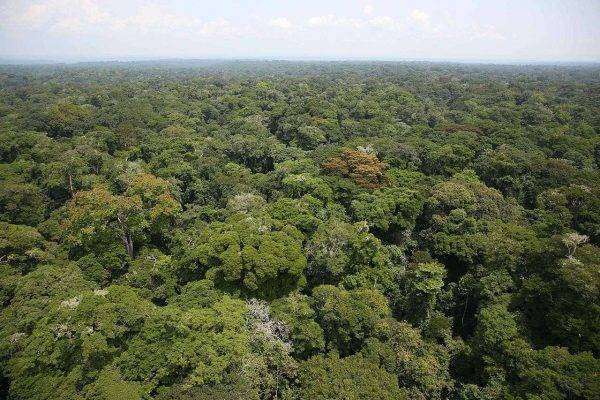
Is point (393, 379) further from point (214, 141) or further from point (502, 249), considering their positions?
point (214, 141)

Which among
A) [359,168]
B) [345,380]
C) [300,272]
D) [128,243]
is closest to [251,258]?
[300,272]

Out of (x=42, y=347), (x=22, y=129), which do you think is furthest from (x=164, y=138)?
(x=42, y=347)

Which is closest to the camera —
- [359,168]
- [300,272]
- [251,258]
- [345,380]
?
[345,380]

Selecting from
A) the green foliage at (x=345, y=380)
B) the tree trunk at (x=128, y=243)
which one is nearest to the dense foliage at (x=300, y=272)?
the green foliage at (x=345, y=380)

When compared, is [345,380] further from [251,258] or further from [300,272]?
[251,258]

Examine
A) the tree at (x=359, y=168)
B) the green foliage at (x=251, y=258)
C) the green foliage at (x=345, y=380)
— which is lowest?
the green foliage at (x=345, y=380)

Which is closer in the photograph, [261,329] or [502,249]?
[261,329]

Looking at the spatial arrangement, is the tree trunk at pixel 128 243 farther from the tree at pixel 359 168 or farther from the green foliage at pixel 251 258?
the tree at pixel 359 168

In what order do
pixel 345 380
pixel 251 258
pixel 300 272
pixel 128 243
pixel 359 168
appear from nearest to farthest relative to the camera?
pixel 345 380 < pixel 251 258 < pixel 300 272 < pixel 128 243 < pixel 359 168

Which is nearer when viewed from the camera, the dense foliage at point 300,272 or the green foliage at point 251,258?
the dense foliage at point 300,272
